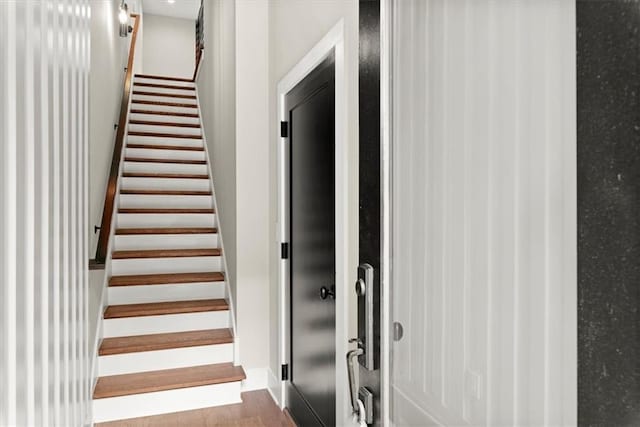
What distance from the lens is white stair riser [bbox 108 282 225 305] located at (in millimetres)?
3456

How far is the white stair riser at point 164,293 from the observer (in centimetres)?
346

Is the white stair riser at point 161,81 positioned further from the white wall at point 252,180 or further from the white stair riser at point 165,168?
the white wall at point 252,180

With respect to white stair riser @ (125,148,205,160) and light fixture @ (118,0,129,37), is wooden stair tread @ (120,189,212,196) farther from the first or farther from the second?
light fixture @ (118,0,129,37)

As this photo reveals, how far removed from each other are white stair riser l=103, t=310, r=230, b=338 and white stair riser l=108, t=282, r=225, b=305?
0.91 feet

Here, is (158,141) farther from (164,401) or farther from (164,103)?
(164,401)

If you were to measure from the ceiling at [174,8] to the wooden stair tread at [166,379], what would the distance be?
6.46 m

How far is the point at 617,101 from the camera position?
478mm

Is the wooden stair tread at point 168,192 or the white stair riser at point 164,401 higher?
the wooden stair tread at point 168,192

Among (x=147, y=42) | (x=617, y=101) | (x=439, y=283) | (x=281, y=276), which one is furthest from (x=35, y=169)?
(x=147, y=42)

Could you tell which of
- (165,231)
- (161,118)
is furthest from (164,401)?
(161,118)

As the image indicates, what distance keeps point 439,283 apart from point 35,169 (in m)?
1.13

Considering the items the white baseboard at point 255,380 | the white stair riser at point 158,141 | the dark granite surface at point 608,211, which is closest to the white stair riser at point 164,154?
the white stair riser at point 158,141

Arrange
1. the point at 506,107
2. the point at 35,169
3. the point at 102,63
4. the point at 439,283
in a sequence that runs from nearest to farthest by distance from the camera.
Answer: the point at 506,107 → the point at 439,283 → the point at 35,169 → the point at 102,63

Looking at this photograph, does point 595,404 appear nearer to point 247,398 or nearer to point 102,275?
point 247,398
